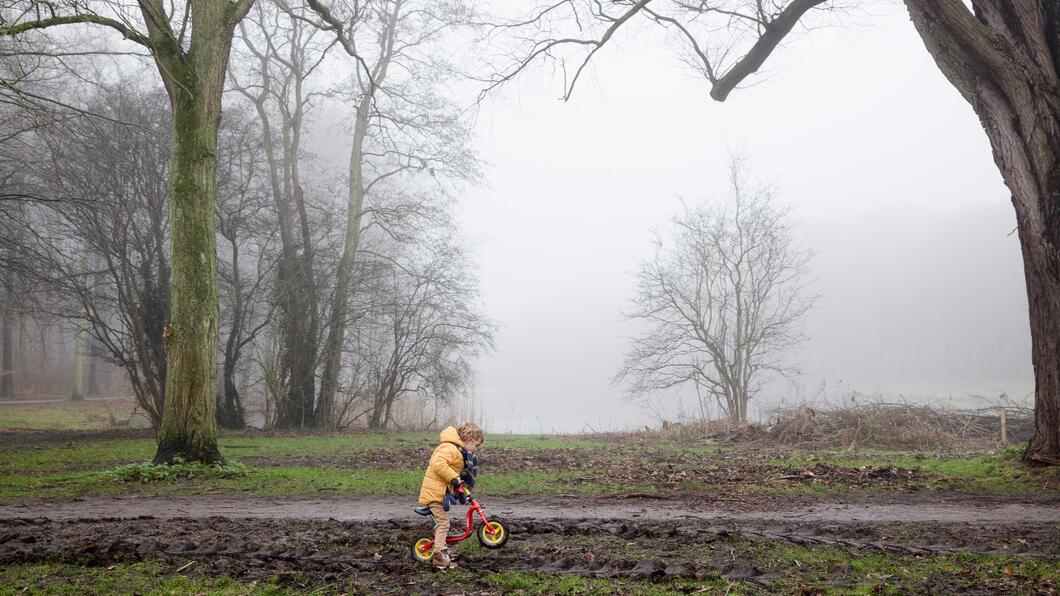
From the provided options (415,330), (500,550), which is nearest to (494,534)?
(500,550)

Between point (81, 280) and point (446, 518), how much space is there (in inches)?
726

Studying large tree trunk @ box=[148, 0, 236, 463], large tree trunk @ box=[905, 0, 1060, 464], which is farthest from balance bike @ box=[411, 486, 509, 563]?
large tree trunk @ box=[905, 0, 1060, 464]

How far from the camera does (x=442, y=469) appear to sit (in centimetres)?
554

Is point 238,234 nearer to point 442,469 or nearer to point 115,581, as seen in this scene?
point 115,581

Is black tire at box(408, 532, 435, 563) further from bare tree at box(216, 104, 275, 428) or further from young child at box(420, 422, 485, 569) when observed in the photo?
bare tree at box(216, 104, 275, 428)

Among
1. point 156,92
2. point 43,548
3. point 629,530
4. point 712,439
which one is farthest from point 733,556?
point 156,92

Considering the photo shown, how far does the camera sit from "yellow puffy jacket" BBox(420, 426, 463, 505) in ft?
18.2

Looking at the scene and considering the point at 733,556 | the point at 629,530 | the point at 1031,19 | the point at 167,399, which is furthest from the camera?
the point at 167,399

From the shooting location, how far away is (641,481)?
33.1 ft

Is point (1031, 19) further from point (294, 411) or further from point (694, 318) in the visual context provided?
point (294, 411)

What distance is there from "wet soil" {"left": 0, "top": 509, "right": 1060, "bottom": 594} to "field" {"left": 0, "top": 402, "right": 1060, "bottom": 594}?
0.02m

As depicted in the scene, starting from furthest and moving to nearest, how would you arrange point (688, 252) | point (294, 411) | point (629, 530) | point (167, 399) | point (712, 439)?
point (688, 252), point (294, 411), point (712, 439), point (167, 399), point (629, 530)

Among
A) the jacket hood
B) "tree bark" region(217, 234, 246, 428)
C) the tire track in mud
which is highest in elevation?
"tree bark" region(217, 234, 246, 428)

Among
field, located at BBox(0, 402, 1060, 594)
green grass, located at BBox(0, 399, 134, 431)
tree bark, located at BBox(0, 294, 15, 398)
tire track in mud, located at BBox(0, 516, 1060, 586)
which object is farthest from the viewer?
tree bark, located at BBox(0, 294, 15, 398)
